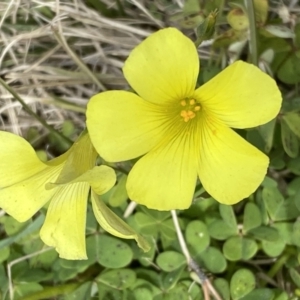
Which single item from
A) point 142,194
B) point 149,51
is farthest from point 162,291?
point 149,51

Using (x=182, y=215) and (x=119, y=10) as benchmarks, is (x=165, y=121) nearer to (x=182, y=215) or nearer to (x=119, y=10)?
(x=182, y=215)

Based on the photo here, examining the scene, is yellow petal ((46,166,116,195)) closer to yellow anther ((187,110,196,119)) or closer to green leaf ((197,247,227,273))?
yellow anther ((187,110,196,119))

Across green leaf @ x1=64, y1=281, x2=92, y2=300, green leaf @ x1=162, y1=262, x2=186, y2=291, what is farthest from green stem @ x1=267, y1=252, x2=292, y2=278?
green leaf @ x1=64, y1=281, x2=92, y2=300

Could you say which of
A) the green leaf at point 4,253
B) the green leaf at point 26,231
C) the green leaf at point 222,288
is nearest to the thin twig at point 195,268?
the green leaf at point 222,288

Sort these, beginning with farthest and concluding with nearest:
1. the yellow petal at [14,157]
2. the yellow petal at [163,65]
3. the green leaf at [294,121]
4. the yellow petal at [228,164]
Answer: the green leaf at [294,121]
the yellow petal at [14,157]
the yellow petal at [228,164]
the yellow petal at [163,65]

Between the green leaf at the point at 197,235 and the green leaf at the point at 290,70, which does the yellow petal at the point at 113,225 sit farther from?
the green leaf at the point at 290,70

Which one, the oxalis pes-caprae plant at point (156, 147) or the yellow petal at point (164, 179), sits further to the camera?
the yellow petal at point (164, 179)
